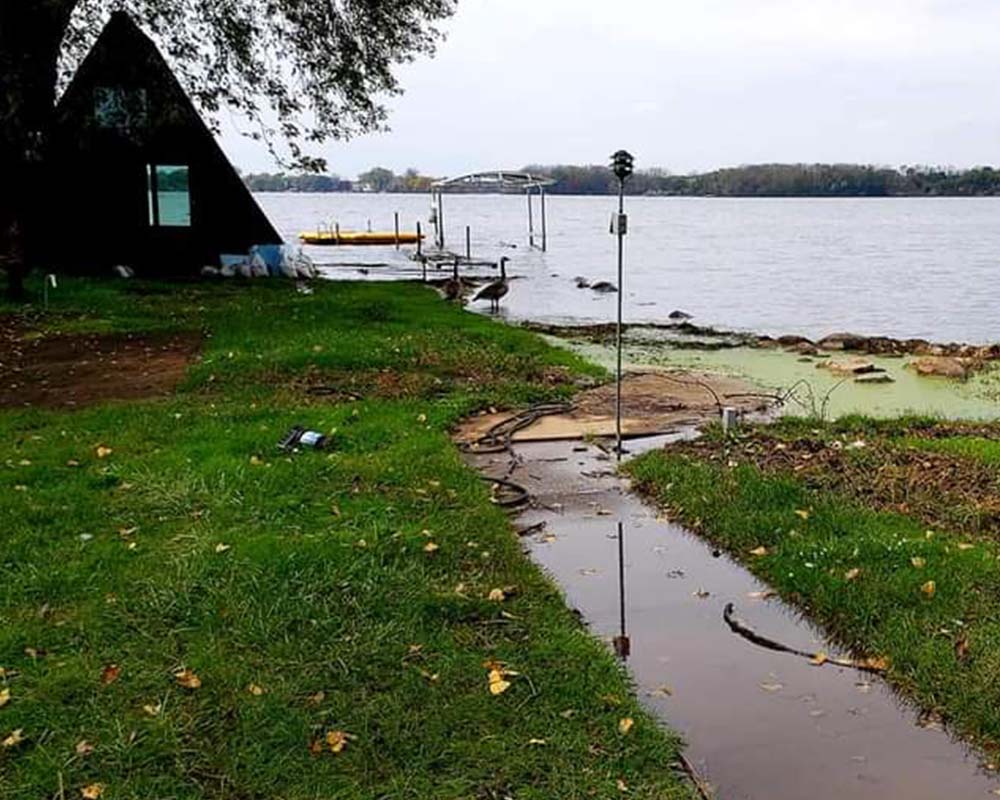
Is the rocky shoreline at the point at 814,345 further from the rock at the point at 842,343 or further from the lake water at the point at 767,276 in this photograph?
the lake water at the point at 767,276

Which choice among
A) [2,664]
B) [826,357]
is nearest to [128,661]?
[2,664]

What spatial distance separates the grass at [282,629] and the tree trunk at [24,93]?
8805 mm

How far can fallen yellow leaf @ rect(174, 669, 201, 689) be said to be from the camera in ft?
12.3

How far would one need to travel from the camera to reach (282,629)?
4203 millimetres

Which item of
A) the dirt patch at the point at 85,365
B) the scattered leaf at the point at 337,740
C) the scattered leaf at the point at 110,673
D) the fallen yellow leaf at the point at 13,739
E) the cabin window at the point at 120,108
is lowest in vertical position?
the scattered leaf at the point at 337,740

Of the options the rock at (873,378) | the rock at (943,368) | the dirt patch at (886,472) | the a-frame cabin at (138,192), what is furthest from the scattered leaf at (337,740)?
the a-frame cabin at (138,192)

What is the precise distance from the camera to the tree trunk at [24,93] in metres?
14.4

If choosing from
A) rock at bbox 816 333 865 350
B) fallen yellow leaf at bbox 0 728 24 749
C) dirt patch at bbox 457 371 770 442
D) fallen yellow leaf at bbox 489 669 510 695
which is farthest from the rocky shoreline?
fallen yellow leaf at bbox 0 728 24 749

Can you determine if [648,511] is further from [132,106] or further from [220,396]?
[132,106]

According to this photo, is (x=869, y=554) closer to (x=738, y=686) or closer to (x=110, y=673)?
(x=738, y=686)

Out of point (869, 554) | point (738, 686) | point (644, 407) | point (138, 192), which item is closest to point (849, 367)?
point (644, 407)

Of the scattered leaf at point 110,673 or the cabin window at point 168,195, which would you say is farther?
the cabin window at point 168,195

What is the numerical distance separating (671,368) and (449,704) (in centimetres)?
962

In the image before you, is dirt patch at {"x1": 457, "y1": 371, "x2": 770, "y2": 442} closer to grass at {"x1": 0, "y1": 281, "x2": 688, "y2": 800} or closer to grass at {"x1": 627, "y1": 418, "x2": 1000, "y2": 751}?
grass at {"x1": 0, "y1": 281, "x2": 688, "y2": 800}
